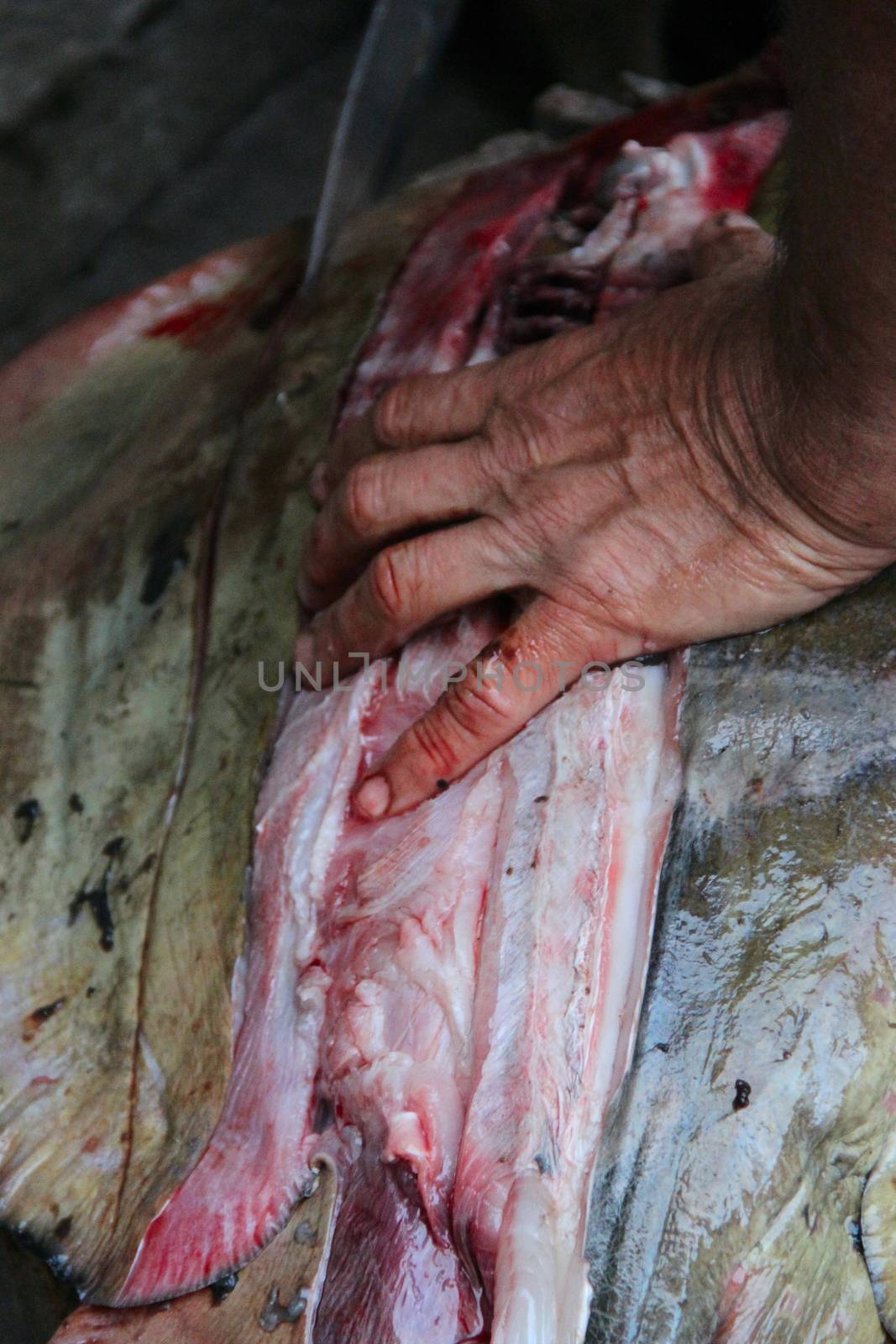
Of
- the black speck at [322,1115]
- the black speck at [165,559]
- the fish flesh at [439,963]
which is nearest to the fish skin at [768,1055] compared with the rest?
the fish flesh at [439,963]

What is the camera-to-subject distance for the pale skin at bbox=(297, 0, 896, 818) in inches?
45.7

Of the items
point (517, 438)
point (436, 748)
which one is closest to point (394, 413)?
point (517, 438)

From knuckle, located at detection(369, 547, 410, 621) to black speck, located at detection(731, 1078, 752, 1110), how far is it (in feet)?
2.10

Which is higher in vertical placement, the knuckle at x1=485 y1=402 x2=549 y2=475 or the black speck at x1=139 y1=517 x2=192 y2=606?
the knuckle at x1=485 y1=402 x2=549 y2=475

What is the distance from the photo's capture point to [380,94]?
97.0 inches

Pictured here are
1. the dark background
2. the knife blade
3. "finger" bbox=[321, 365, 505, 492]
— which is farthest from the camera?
the dark background

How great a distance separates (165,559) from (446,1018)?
31.9 inches

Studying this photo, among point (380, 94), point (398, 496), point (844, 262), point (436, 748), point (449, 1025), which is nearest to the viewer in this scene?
point (844, 262)

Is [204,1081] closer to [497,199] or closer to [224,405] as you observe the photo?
[224,405]

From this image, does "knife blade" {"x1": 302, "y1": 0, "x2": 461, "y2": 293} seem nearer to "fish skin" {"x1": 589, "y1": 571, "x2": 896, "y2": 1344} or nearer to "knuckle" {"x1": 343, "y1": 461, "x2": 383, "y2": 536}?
"knuckle" {"x1": 343, "y1": 461, "x2": 383, "y2": 536}

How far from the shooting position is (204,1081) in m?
1.44

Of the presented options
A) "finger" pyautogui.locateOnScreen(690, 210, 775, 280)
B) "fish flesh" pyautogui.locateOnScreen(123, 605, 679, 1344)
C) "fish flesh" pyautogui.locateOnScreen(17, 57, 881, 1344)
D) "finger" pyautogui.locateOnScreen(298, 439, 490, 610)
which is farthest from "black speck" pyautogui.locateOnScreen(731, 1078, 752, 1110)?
"finger" pyautogui.locateOnScreen(690, 210, 775, 280)

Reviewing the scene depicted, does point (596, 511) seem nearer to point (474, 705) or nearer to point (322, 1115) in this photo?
point (474, 705)

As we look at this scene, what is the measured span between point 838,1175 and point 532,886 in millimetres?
397
